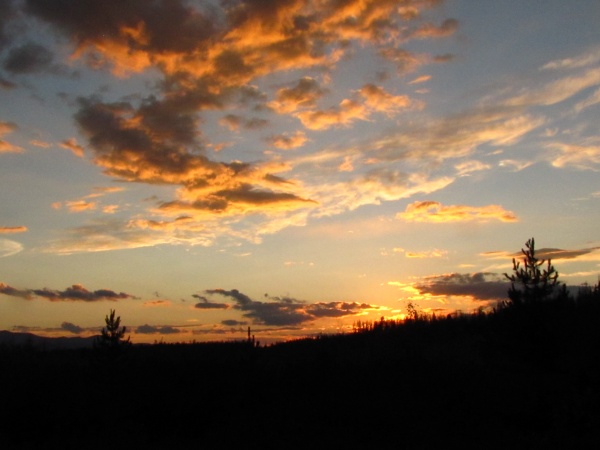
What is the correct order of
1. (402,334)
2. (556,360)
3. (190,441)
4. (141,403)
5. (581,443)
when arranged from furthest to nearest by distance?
(402,334) → (556,360) → (141,403) → (190,441) → (581,443)

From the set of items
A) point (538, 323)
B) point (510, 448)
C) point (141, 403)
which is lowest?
point (510, 448)

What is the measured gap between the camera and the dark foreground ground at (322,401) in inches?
623

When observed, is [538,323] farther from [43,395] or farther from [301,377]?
[43,395]

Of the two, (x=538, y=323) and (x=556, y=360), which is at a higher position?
(x=538, y=323)

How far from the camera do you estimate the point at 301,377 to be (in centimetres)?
2233

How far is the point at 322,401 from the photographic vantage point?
19734 millimetres

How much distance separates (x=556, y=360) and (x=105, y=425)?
1831 centimetres

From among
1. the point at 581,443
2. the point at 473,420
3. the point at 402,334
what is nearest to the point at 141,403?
the point at 473,420

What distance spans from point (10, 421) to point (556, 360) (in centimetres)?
2092

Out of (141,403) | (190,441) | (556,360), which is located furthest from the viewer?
(556,360)

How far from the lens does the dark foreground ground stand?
1582cm

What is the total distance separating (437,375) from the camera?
22.8 meters

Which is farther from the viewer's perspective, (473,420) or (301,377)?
(301,377)

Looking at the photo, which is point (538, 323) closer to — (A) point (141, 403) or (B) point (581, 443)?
(B) point (581, 443)
